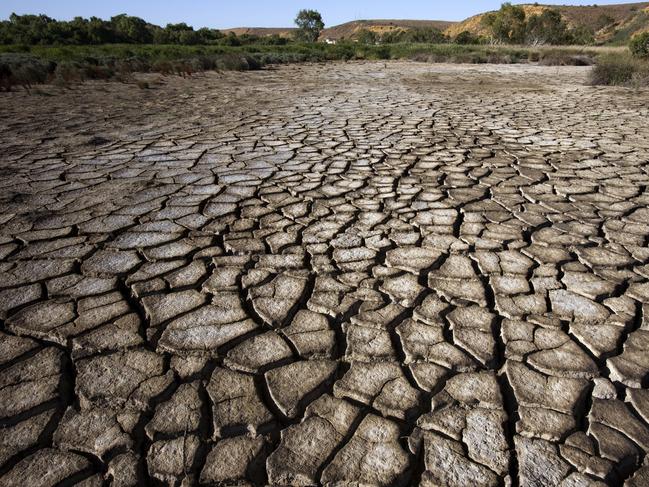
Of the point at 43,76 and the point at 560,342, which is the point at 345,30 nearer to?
the point at 43,76

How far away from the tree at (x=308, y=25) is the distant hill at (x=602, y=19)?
17.7 meters

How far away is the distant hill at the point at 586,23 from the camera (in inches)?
1720

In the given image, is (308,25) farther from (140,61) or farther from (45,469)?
(45,469)

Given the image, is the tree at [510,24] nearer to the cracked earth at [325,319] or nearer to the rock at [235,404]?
the cracked earth at [325,319]

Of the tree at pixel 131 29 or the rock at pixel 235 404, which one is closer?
the rock at pixel 235 404

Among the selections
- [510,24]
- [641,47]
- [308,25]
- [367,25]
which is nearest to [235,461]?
[641,47]

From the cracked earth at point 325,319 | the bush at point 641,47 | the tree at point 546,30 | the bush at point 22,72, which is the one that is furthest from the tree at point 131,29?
the cracked earth at point 325,319

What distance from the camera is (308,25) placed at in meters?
53.2

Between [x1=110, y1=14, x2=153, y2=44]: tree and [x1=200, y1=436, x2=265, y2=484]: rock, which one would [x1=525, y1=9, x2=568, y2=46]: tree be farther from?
[x1=200, y1=436, x2=265, y2=484]: rock

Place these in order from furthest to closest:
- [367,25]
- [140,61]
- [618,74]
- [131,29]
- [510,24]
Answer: [367,25] → [510,24] → [131,29] → [140,61] → [618,74]

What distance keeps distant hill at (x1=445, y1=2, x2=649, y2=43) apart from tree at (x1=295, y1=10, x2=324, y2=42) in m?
17.7

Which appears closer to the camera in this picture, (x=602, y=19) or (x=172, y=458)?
A: (x=172, y=458)

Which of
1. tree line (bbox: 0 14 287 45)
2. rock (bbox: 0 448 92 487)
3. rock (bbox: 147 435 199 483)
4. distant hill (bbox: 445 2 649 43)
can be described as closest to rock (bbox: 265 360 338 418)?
rock (bbox: 147 435 199 483)

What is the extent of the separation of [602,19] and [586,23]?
2948mm
